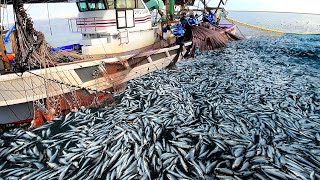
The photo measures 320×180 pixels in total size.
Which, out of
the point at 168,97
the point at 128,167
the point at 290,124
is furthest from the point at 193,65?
the point at 128,167

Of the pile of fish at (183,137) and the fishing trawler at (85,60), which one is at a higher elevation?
the fishing trawler at (85,60)

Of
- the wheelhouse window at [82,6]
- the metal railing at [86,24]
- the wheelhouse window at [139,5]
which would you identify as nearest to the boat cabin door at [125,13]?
the wheelhouse window at [139,5]

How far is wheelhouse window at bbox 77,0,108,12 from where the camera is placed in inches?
538

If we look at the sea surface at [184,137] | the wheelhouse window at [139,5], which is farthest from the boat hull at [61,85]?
the wheelhouse window at [139,5]

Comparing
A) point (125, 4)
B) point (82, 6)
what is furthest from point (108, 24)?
point (82, 6)

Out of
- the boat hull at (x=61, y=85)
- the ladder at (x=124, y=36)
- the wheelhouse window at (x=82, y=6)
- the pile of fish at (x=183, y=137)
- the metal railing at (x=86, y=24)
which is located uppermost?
the wheelhouse window at (x=82, y=6)

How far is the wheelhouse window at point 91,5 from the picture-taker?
13.7 metres

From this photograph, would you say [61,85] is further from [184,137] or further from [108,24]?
[108,24]

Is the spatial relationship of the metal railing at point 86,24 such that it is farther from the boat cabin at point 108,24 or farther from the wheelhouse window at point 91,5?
the wheelhouse window at point 91,5

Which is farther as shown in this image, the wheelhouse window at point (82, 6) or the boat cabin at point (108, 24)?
the wheelhouse window at point (82, 6)

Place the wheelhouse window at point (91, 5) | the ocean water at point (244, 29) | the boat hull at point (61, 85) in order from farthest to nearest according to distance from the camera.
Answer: the ocean water at point (244, 29) → the wheelhouse window at point (91, 5) → the boat hull at point (61, 85)

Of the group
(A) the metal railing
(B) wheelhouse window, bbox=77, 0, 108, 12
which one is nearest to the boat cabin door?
(B) wheelhouse window, bbox=77, 0, 108, 12

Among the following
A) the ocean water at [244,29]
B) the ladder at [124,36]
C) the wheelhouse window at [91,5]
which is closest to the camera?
the wheelhouse window at [91,5]

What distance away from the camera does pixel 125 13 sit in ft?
47.2
